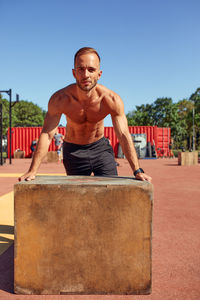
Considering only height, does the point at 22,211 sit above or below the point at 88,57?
below

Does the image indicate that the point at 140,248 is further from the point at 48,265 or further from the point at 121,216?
the point at 48,265

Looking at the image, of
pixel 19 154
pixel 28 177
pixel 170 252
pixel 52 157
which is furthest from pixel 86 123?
pixel 19 154

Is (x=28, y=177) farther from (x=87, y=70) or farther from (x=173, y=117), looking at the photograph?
(x=173, y=117)

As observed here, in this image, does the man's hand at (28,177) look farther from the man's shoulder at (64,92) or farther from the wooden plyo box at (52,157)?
the wooden plyo box at (52,157)

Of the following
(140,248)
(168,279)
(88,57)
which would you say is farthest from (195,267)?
(88,57)

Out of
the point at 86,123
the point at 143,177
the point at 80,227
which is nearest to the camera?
the point at 80,227

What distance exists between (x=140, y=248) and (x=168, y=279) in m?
0.46

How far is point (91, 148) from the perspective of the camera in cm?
305

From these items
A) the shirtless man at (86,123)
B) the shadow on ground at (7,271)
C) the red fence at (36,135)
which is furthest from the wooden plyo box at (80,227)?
the red fence at (36,135)

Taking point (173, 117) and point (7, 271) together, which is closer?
point (7, 271)

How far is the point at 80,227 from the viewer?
184 cm

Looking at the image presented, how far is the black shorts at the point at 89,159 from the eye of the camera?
3.02m

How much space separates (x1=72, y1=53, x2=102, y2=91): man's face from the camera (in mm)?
2281

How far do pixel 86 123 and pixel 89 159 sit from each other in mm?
421
